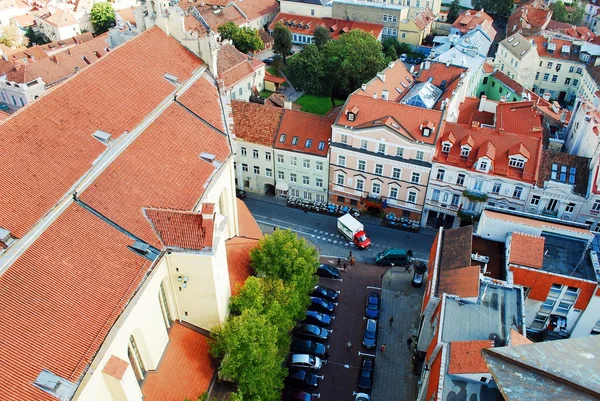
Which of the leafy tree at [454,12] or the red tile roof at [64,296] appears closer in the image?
the red tile roof at [64,296]

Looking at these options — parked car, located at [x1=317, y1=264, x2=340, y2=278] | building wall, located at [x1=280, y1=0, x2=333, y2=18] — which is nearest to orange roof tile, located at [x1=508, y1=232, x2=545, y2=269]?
parked car, located at [x1=317, y1=264, x2=340, y2=278]

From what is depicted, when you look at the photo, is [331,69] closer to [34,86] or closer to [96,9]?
[34,86]

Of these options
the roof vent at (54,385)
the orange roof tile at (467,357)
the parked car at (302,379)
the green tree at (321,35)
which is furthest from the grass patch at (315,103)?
the roof vent at (54,385)

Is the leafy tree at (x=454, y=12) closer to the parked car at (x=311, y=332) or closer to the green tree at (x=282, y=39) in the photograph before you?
the green tree at (x=282, y=39)

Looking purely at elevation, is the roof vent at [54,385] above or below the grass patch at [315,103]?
above

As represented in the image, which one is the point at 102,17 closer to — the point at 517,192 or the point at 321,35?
the point at 321,35

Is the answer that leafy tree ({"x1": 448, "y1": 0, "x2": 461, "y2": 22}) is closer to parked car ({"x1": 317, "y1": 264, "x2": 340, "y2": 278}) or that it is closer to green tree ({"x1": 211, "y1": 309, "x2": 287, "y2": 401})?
parked car ({"x1": 317, "y1": 264, "x2": 340, "y2": 278})

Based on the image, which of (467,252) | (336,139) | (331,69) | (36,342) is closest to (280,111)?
(336,139)
